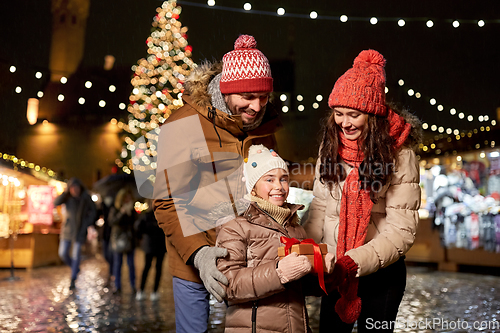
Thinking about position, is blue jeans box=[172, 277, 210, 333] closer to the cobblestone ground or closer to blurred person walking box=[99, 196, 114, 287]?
the cobblestone ground

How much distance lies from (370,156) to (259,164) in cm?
60

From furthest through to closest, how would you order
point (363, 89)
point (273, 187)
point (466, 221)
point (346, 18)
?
point (466, 221), point (346, 18), point (363, 89), point (273, 187)

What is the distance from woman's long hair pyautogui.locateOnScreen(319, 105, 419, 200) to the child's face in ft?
1.28

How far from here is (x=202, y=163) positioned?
289 cm

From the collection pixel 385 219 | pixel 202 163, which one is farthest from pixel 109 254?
pixel 385 219

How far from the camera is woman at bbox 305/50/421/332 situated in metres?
2.82

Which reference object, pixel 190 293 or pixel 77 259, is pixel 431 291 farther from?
pixel 190 293

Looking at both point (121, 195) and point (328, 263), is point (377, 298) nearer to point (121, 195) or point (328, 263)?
point (328, 263)

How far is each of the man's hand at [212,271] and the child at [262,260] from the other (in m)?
0.04

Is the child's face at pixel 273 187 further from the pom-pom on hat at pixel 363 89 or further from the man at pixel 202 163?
the pom-pom on hat at pixel 363 89

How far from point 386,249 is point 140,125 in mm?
15160

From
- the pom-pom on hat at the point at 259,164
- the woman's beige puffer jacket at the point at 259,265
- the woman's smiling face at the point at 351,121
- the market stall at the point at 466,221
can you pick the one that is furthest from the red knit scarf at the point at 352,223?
the market stall at the point at 466,221

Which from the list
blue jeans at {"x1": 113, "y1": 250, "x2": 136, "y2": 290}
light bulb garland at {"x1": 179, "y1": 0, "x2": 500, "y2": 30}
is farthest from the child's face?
Result: blue jeans at {"x1": 113, "y1": 250, "x2": 136, "y2": 290}

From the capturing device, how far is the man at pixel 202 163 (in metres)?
2.80
